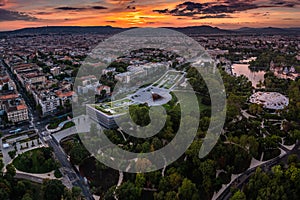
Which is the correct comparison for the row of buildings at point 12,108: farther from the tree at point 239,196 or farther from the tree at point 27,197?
the tree at point 239,196

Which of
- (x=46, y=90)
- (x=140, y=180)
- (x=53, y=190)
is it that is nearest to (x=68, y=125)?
(x=46, y=90)

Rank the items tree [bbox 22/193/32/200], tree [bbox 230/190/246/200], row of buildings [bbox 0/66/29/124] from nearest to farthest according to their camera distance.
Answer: tree [bbox 230/190/246/200]
tree [bbox 22/193/32/200]
row of buildings [bbox 0/66/29/124]

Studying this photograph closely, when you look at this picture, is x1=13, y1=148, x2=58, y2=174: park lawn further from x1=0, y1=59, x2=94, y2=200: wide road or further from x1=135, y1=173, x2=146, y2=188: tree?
x1=135, y1=173, x2=146, y2=188: tree

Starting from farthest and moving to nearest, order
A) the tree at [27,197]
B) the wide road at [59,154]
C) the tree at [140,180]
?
the wide road at [59,154]
the tree at [140,180]
the tree at [27,197]

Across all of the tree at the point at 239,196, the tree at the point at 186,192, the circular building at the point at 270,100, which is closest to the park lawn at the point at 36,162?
the tree at the point at 186,192

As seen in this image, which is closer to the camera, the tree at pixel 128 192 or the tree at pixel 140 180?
the tree at pixel 128 192

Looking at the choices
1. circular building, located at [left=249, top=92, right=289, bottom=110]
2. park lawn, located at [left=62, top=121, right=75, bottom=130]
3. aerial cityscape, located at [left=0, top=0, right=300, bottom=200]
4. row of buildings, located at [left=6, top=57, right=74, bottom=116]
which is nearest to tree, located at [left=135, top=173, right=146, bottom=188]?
aerial cityscape, located at [left=0, top=0, right=300, bottom=200]

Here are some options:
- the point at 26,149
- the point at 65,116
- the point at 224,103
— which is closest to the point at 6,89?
the point at 65,116
